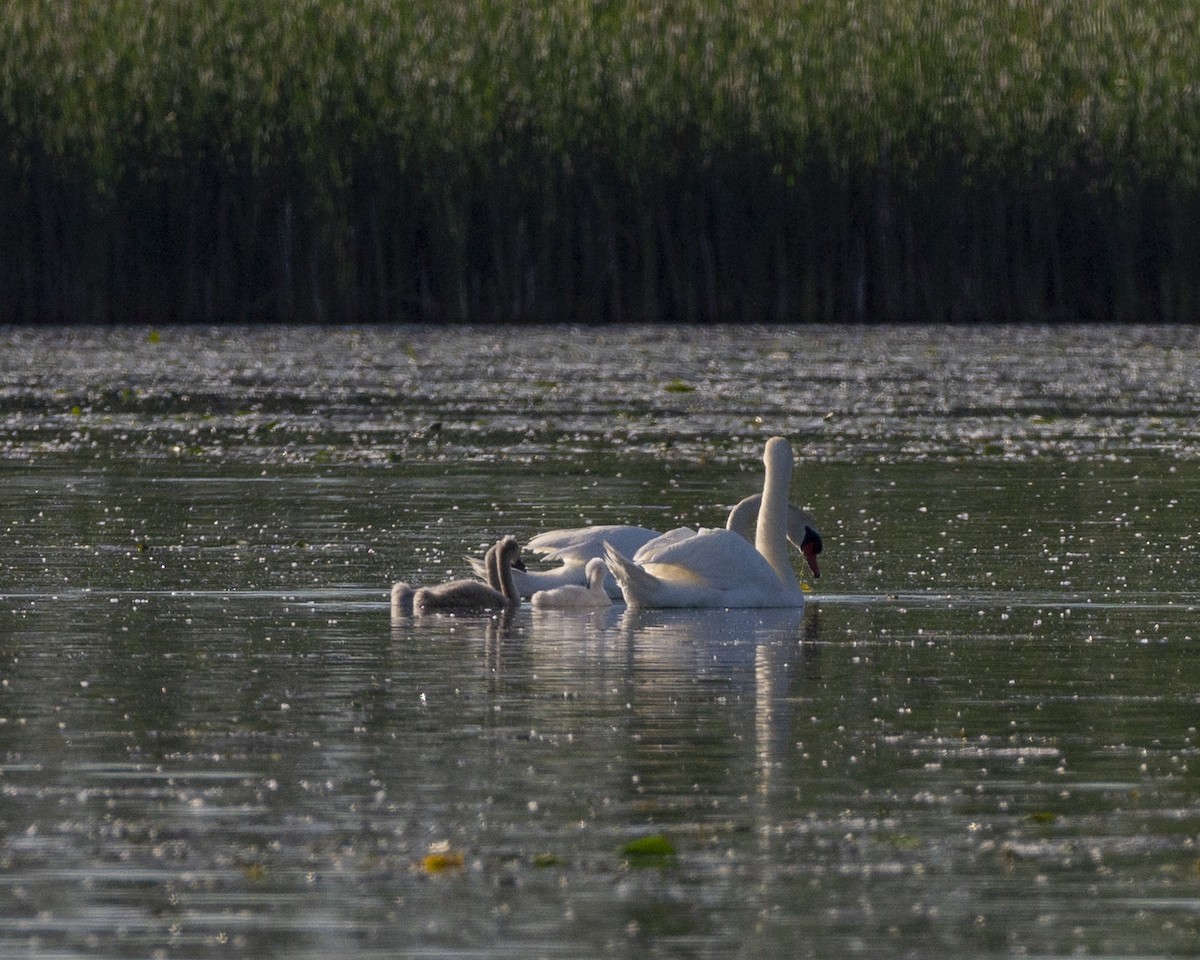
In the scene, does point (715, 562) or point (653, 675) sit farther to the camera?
point (715, 562)

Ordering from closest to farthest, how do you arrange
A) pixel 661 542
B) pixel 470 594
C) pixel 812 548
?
pixel 470 594, pixel 661 542, pixel 812 548

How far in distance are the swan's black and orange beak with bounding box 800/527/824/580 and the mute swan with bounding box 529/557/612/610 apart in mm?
956

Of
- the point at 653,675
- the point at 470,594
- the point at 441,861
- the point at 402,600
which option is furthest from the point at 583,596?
the point at 441,861

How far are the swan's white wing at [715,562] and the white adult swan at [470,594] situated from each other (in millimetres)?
539

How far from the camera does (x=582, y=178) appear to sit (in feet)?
103

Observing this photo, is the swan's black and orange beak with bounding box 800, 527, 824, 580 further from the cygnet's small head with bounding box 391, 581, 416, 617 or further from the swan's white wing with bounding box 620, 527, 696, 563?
the cygnet's small head with bounding box 391, 581, 416, 617

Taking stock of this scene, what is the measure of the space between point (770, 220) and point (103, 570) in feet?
63.9

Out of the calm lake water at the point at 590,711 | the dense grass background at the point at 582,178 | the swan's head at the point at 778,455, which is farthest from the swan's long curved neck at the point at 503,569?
the dense grass background at the point at 582,178

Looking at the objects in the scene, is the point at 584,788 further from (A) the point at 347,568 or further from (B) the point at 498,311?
(B) the point at 498,311

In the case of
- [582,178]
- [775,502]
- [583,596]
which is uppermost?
[582,178]

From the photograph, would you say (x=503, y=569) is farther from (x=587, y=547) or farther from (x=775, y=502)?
(x=775, y=502)

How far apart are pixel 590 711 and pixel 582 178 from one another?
76.0 feet

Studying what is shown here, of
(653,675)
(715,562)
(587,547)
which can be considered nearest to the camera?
(653,675)

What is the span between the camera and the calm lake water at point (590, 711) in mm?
5871
